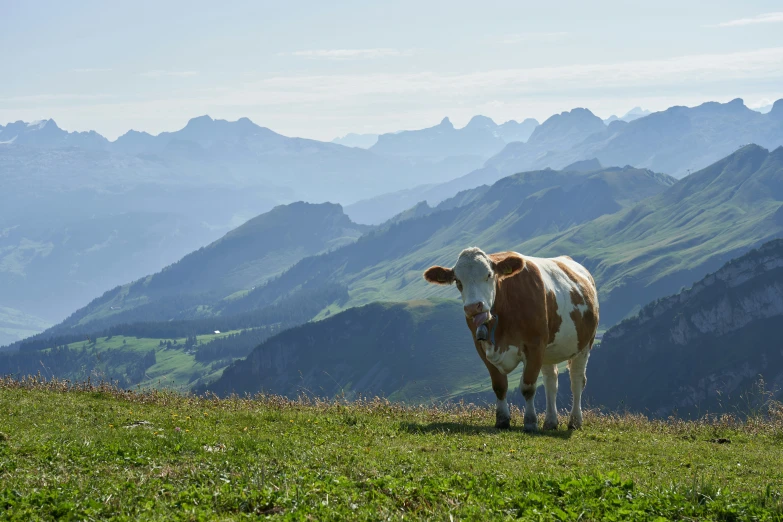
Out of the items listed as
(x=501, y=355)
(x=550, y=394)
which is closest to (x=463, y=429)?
(x=501, y=355)

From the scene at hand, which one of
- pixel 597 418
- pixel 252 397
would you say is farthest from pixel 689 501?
pixel 252 397

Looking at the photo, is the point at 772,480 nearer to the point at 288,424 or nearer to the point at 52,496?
the point at 288,424

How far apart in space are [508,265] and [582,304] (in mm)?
3715

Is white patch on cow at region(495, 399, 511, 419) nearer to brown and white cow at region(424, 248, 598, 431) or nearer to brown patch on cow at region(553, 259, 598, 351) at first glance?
brown and white cow at region(424, 248, 598, 431)

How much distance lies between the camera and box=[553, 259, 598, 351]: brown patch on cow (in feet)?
67.9

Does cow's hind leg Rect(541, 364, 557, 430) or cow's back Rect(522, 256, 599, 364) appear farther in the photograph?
cow's back Rect(522, 256, 599, 364)

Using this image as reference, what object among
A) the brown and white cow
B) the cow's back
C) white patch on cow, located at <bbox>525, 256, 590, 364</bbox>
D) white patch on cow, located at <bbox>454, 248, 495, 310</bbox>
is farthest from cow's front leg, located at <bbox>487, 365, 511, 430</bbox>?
white patch on cow, located at <bbox>454, 248, 495, 310</bbox>

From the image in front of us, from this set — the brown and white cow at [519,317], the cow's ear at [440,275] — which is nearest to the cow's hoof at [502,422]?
the brown and white cow at [519,317]

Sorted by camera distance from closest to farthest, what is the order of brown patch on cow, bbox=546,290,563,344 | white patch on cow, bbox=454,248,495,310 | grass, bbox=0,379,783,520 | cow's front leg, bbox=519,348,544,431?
grass, bbox=0,379,783,520 → white patch on cow, bbox=454,248,495,310 → cow's front leg, bbox=519,348,544,431 → brown patch on cow, bbox=546,290,563,344

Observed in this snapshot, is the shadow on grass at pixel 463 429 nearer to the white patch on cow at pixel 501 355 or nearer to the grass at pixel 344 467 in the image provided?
the grass at pixel 344 467

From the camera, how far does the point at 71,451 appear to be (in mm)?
12125

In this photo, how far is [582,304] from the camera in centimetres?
2106

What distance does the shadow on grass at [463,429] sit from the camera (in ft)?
55.2

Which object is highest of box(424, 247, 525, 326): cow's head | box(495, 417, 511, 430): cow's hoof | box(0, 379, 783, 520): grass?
box(424, 247, 525, 326): cow's head
